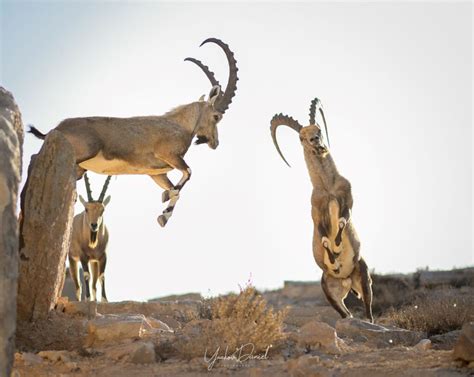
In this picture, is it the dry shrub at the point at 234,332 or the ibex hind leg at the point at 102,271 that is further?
the ibex hind leg at the point at 102,271

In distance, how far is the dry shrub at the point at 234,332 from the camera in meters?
7.96

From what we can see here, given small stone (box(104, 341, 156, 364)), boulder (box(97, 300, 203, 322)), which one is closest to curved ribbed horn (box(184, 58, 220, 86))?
boulder (box(97, 300, 203, 322))

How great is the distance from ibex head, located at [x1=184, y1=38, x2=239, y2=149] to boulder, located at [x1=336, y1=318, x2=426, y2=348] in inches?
131

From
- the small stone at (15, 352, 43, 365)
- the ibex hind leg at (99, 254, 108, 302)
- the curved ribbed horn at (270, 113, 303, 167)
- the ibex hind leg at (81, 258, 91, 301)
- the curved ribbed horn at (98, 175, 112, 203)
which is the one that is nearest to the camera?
the small stone at (15, 352, 43, 365)

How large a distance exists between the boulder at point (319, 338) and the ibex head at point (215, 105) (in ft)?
12.7

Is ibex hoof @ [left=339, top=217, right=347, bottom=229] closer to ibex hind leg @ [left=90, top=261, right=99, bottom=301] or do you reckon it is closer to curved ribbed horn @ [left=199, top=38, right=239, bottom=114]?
curved ribbed horn @ [left=199, top=38, right=239, bottom=114]

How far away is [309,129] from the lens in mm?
12156

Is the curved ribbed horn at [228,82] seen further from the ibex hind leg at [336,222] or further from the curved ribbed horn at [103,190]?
the curved ribbed horn at [103,190]

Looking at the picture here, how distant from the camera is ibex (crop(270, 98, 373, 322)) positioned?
11.6 meters

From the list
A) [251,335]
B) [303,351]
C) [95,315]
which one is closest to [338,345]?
[303,351]

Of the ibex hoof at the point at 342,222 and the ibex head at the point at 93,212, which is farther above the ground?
the ibex head at the point at 93,212

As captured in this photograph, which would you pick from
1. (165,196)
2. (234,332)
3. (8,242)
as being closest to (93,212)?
(165,196)

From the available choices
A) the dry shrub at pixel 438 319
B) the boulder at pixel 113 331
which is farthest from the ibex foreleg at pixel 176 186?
the dry shrub at pixel 438 319

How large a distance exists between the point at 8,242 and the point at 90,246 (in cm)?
1079
